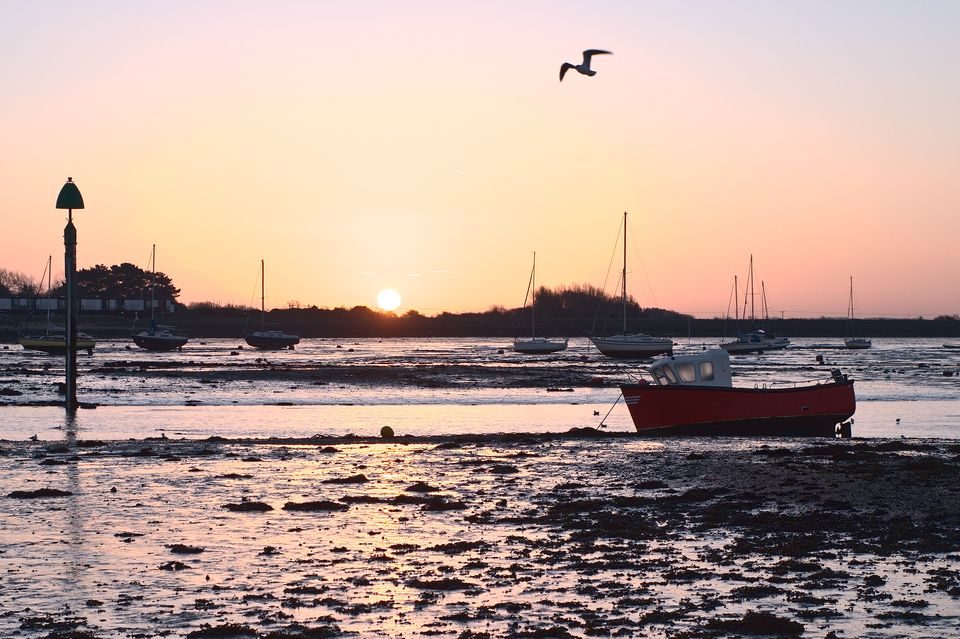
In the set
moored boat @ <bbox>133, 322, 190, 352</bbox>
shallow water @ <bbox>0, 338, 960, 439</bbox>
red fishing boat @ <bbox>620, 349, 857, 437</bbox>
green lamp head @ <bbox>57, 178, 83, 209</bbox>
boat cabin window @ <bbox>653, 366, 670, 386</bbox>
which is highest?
green lamp head @ <bbox>57, 178, 83, 209</bbox>

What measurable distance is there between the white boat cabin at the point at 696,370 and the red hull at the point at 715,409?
0.61 metres

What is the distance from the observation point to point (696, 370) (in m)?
33.9

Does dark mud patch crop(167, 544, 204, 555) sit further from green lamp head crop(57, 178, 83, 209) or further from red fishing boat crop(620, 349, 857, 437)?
green lamp head crop(57, 178, 83, 209)

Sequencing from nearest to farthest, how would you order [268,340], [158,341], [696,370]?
[696,370]
[158,341]
[268,340]

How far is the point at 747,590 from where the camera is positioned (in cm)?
1266

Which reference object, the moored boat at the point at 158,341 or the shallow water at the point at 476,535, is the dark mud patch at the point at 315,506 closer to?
the shallow water at the point at 476,535

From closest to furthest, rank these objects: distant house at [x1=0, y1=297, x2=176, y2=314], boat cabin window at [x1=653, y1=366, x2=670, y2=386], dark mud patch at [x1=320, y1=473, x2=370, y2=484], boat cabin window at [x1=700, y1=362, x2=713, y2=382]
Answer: dark mud patch at [x1=320, y1=473, x2=370, y2=484] → boat cabin window at [x1=700, y1=362, x2=713, y2=382] → boat cabin window at [x1=653, y1=366, x2=670, y2=386] → distant house at [x1=0, y1=297, x2=176, y2=314]

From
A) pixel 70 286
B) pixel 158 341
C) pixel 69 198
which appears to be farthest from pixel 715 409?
pixel 158 341

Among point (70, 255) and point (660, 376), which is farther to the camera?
point (70, 255)

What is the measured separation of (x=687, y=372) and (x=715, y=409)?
1.41 metres

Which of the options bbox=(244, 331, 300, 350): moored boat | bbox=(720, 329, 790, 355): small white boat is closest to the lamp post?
bbox=(244, 331, 300, 350): moored boat

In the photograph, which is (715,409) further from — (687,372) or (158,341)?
(158,341)

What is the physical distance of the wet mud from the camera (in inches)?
456

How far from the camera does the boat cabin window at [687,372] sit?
3394 centimetres
